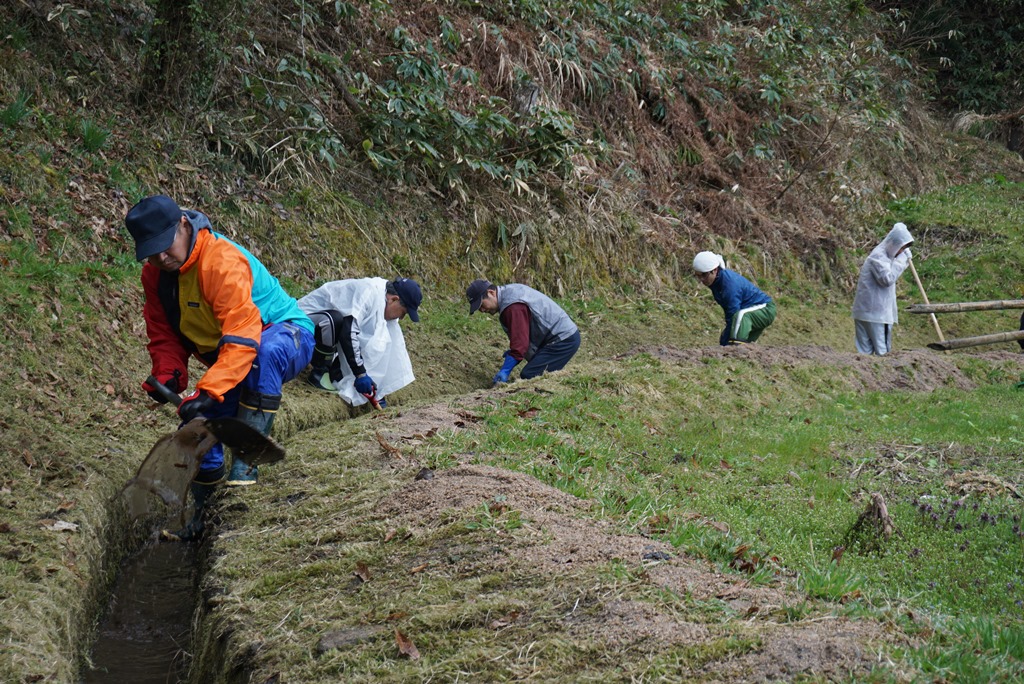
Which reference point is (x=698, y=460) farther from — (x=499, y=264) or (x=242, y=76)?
(x=242, y=76)

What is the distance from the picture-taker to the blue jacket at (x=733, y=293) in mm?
10773

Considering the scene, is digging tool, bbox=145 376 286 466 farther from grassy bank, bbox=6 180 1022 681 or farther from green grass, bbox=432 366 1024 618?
green grass, bbox=432 366 1024 618

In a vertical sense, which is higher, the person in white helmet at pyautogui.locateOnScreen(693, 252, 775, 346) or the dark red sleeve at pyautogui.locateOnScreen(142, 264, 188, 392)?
the dark red sleeve at pyautogui.locateOnScreen(142, 264, 188, 392)

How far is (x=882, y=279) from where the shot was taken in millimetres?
11383

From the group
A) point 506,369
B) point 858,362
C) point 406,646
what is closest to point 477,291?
point 506,369

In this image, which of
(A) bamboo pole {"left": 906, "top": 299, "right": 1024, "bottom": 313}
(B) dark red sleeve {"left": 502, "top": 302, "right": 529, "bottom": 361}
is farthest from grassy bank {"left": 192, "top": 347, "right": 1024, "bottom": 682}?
(A) bamboo pole {"left": 906, "top": 299, "right": 1024, "bottom": 313}

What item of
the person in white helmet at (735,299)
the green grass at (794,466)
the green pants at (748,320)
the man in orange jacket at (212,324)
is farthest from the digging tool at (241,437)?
the green pants at (748,320)

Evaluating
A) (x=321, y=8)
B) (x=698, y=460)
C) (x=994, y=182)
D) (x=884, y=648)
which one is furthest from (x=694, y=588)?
(x=994, y=182)

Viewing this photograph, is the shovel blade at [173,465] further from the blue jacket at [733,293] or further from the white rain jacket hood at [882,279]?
the white rain jacket hood at [882,279]

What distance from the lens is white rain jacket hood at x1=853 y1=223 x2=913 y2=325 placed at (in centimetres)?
1143

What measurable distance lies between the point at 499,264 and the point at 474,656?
943 cm

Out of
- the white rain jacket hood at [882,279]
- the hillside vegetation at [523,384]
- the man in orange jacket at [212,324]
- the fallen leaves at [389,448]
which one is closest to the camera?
the hillside vegetation at [523,384]

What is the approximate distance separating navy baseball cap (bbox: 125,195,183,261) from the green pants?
758cm

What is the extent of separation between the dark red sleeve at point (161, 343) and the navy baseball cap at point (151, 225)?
26.7 inches
